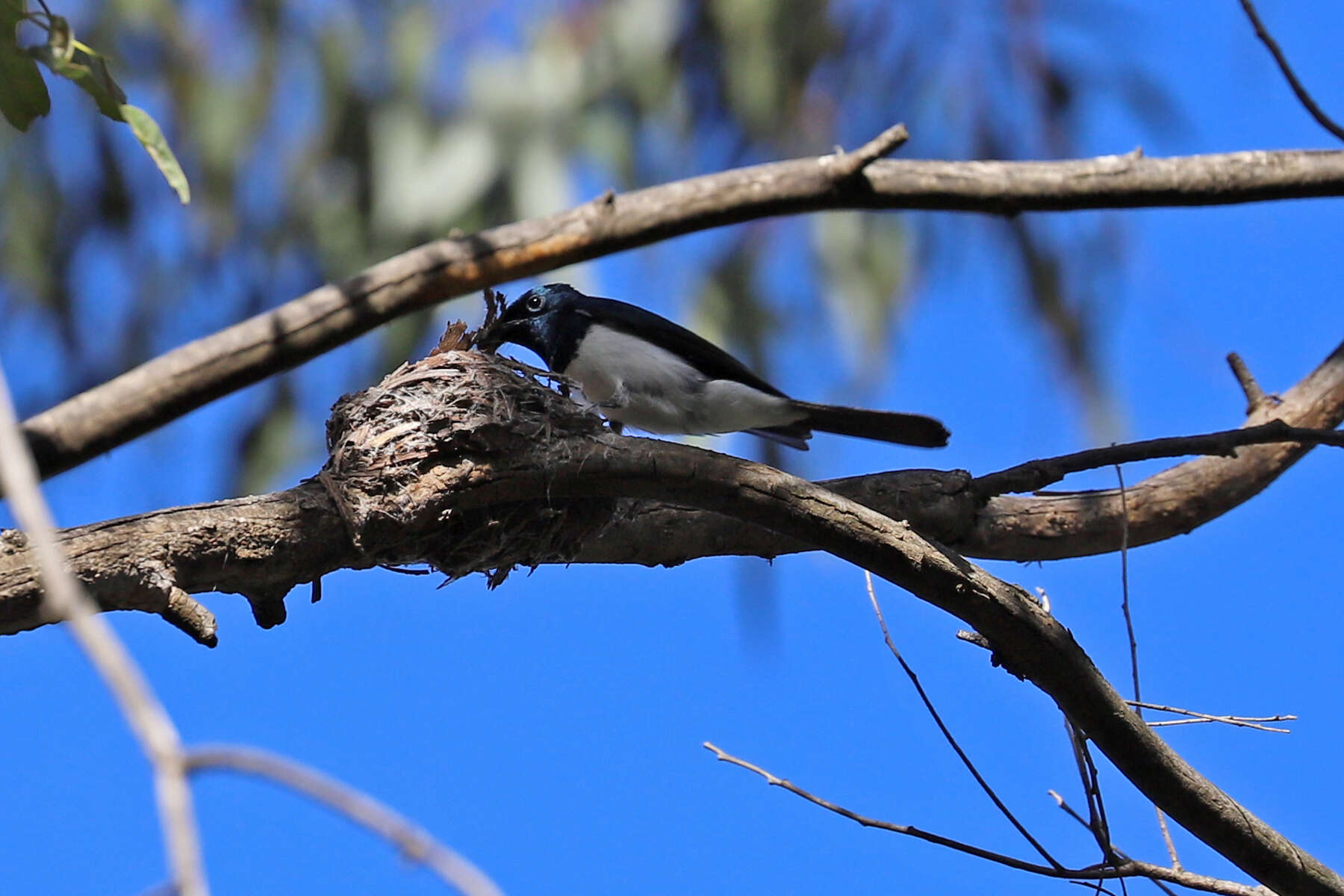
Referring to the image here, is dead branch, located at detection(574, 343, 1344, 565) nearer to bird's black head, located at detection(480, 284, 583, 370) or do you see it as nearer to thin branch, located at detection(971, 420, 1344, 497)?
thin branch, located at detection(971, 420, 1344, 497)

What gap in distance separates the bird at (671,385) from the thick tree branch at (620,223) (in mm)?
1146

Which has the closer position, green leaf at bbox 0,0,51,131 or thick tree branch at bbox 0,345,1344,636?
green leaf at bbox 0,0,51,131

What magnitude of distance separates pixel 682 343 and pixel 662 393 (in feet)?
0.58

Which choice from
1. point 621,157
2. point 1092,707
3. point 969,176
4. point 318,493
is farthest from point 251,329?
point 621,157

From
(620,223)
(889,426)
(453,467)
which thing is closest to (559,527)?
(453,467)

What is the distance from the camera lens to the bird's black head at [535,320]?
395cm

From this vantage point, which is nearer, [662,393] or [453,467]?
[453,467]

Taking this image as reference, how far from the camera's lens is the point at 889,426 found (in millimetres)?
3377

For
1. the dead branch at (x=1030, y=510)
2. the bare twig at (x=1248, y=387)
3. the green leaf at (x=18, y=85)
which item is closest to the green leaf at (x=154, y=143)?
the green leaf at (x=18, y=85)

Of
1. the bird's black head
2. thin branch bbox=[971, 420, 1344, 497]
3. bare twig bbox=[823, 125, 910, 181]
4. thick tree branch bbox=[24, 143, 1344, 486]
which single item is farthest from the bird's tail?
bare twig bbox=[823, 125, 910, 181]

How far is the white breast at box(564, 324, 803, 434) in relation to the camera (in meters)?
3.63

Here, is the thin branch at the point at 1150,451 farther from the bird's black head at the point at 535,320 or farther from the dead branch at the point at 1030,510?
the bird's black head at the point at 535,320

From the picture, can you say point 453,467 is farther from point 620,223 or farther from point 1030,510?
point 1030,510

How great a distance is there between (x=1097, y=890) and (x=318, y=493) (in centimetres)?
171
